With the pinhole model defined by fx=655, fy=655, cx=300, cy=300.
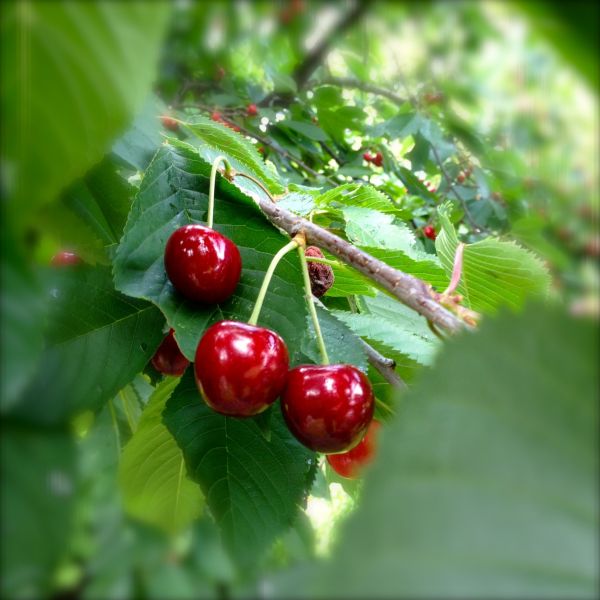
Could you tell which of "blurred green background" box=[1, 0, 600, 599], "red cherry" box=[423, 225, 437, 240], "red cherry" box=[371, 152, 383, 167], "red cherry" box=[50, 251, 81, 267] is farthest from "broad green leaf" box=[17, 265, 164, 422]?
"red cherry" box=[371, 152, 383, 167]

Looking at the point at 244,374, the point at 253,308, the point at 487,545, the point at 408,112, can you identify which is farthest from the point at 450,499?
the point at 408,112

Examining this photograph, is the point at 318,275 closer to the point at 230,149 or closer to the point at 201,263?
the point at 201,263

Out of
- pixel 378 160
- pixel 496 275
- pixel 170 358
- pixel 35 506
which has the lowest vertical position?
pixel 378 160

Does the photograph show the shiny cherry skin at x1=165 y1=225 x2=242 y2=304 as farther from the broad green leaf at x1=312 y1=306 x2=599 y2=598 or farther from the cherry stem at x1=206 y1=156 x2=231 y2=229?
the broad green leaf at x1=312 y1=306 x2=599 y2=598

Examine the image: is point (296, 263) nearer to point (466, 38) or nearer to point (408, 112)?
point (466, 38)

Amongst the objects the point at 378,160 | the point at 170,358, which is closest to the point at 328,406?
the point at 170,358

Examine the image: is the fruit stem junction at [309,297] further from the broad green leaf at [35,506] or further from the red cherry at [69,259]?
the broad green leaf at [35,506]

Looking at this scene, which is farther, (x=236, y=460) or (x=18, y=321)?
(x=236, y=460)
